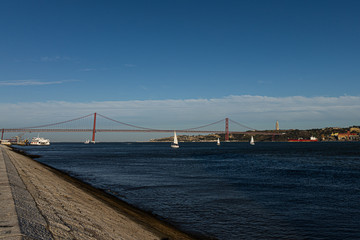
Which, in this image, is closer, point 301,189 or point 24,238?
point 24,238

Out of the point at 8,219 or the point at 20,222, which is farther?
the point at 8,219

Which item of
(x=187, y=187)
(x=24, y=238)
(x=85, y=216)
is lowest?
(x=187, y=187)

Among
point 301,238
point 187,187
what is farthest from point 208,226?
point 187,187

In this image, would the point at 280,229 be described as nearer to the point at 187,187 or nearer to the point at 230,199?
the point at 230,199

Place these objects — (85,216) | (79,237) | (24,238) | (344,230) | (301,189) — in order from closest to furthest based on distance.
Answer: (24,238), (79,237), (85,216), (344,230), (301,189)

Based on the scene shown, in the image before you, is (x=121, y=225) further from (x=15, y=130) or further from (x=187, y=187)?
(x=15, y=130)

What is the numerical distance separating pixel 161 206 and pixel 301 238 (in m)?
6.00

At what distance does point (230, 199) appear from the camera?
13.9m

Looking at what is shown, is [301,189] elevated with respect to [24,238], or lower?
lower

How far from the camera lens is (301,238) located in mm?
8477

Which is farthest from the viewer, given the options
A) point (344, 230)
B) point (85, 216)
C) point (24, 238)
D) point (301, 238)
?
point (344, 230)

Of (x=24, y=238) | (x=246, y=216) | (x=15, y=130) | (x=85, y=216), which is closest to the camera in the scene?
(x=24, y=238)

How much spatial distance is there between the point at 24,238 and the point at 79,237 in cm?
126

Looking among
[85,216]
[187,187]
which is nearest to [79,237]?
[85,216]
